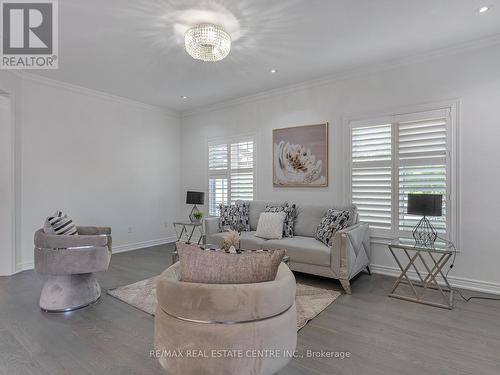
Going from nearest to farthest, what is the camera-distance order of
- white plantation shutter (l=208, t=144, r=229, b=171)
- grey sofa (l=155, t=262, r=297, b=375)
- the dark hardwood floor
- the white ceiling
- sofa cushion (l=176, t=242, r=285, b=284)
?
grey sofa (l=155, t=262, r=297, b=375)
sofa cushion (l=176, t=242, r=285, b=284)
the dark hardwood floor
the white ceiling
white plantation shutter (l=208, t=144, r=229, b=171)

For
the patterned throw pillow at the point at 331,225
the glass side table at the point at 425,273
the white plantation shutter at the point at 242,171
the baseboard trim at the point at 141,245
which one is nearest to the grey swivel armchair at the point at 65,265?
the baseboard trim at the point at 141,245

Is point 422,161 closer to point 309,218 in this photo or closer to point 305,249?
point 309,218

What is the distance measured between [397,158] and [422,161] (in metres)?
0.29

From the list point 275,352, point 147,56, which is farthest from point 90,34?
point 275,352

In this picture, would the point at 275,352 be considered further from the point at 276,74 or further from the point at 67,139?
the point at 67,139

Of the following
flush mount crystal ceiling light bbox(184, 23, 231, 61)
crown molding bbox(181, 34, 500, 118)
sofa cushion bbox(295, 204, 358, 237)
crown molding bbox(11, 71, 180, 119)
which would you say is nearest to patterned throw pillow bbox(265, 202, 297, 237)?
sofa cushion bbox(295, 204, 358, 237)

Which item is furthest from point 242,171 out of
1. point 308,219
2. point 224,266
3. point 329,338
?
point 224,266

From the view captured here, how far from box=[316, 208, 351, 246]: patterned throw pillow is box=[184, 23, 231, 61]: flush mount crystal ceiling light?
242cm

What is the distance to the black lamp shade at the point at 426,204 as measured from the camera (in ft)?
9.71

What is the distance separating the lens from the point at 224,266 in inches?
55.2

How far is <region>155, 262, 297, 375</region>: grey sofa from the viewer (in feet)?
4.18

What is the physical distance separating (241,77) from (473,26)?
2846 mm

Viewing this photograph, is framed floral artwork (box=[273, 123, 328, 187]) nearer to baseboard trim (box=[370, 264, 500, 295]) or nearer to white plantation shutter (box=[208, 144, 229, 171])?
white plantation shutter (box=[208, 144, 229, 171])

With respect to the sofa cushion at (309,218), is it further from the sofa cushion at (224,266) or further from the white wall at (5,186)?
the white wall at (5,186)
